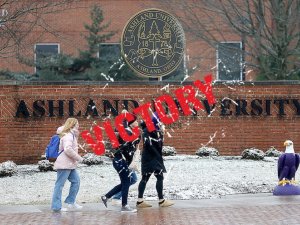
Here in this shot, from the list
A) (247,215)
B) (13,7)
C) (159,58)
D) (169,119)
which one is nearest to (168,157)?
(169,119)

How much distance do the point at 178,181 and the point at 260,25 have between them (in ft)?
34.5

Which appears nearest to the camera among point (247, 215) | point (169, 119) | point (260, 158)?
point (247, 215)

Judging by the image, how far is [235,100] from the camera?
21.6 meters

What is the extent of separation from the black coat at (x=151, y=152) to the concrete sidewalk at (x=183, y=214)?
2.39 feet

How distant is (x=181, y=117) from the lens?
2147 centimetres

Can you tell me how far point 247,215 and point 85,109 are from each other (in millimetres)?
9150

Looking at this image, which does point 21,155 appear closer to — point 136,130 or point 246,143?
point 246,143

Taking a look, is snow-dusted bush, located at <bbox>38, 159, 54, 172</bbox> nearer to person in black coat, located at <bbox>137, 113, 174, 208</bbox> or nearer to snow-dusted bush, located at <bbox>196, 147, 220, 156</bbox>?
snow-dusted bush, located at <bbox>196, 147, 220, 156</bbox>

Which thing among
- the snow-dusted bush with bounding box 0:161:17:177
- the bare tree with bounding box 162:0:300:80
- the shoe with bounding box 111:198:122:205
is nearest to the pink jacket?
the shoe with bounding box 111:198:122:205

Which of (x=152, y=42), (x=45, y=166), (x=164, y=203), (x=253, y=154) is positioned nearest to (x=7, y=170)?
(x=45, y=166)

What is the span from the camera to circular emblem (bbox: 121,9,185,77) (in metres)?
21.8

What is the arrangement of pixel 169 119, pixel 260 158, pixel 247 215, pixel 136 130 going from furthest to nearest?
1. pixel 169 119
2. pixel 260 158
3. pixel 136 130
4. pixel 247 215

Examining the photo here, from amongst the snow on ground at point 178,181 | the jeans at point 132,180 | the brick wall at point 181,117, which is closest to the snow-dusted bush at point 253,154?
the snow on ground at point 178,181

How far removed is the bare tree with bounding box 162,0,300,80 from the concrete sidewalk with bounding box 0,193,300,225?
39.5 feet
